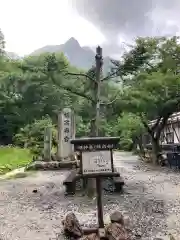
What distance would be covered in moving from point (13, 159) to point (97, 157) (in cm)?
1179

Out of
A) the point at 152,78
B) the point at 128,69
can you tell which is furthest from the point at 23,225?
the point at 152,78

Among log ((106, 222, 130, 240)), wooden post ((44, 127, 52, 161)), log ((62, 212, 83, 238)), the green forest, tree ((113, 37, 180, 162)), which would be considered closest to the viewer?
log ((106, 222, 130, 240))

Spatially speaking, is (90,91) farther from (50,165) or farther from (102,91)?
(50,165)

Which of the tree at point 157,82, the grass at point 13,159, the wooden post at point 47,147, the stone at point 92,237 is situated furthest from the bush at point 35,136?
the stone at point 92,237

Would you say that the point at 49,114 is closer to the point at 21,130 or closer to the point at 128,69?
the point at 21,130

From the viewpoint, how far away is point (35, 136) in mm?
21562

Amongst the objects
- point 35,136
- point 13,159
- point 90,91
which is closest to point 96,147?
point 90,91

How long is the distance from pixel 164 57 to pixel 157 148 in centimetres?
463

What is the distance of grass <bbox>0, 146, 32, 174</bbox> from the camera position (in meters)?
14.7

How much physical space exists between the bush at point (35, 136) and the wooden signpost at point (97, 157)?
46.6 ft

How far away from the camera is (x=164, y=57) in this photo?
15883mm

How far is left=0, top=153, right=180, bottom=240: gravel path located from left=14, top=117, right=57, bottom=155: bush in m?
9.89

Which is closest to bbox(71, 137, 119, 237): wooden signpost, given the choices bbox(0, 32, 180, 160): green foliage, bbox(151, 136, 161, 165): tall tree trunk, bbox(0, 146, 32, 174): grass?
bbox(0, 32, 180, 160): green foliage

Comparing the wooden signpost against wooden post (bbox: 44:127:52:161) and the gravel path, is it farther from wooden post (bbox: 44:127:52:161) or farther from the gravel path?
wooden post (bbox: 44:127:52:161)
